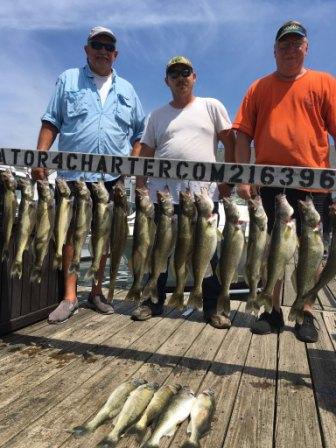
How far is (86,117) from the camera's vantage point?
17.8ft

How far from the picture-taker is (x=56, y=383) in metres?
3.82

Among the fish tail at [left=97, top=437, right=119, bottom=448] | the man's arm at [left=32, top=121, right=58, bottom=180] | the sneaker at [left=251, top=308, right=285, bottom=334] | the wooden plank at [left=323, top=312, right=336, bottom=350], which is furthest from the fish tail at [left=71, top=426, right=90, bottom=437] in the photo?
the man's arm at [left=32, top=121, right=58, bottom=180]

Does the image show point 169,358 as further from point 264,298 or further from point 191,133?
point 191,133

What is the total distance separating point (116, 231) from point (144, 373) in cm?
130

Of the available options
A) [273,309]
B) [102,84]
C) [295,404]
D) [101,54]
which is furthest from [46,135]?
[295,404]

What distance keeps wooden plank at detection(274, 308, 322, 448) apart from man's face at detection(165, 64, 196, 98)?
9.88ft

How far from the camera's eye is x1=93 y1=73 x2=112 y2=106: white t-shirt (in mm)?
5604

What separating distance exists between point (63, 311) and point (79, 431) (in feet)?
8.74

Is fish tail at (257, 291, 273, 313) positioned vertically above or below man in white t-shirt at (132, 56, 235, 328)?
below

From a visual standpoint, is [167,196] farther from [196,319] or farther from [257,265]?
[196,319]

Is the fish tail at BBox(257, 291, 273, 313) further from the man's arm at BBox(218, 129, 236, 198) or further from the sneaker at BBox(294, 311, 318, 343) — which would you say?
the man's arm at BBox(218, 129, 236, 198)

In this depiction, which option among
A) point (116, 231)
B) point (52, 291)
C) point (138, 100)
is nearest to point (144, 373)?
point (116, 231)

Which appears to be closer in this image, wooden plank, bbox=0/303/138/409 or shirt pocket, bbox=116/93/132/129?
wooden plank, bbox=0/303/138/409

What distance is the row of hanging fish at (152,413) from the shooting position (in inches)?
118
